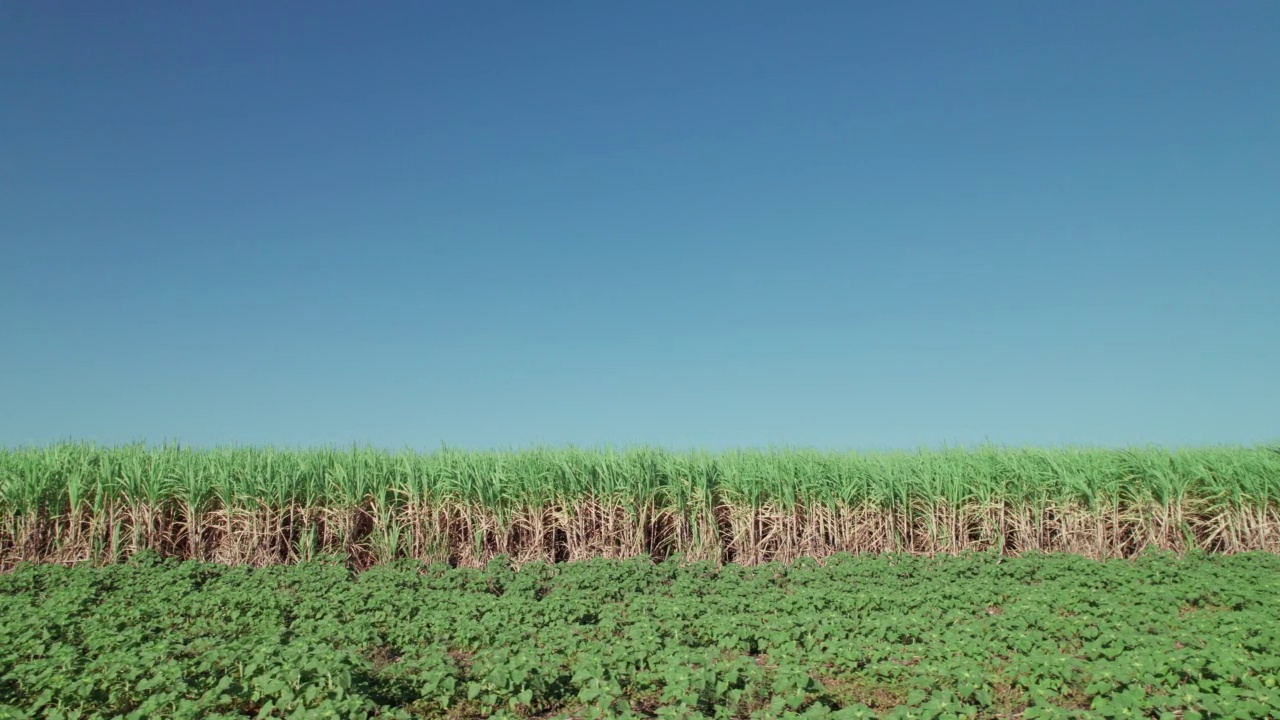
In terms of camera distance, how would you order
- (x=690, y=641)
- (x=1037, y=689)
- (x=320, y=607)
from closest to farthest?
(x=1037, y=689), (x=690, y=641), (x=320, y=607)

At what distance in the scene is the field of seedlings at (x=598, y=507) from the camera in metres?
14.0

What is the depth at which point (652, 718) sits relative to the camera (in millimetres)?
6008

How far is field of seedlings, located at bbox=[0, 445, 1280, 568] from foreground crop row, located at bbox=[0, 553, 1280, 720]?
6.35 feet

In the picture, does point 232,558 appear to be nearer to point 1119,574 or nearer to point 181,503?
point 181,503

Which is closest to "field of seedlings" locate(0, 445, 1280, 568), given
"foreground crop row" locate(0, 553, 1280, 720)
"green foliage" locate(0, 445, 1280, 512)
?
"green foliage" locate(0, 445, 1280, 512)

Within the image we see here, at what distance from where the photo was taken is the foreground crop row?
588 centimetres

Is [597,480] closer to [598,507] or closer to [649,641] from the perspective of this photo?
[598,507]

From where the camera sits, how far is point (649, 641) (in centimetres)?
720

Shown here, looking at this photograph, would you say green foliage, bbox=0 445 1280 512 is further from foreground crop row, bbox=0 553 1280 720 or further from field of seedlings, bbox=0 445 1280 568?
foreground crop row, bbox=0 553 1280 720

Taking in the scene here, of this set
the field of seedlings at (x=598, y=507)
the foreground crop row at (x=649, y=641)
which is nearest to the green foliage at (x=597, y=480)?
the field of seedlings at (x=598, y=507)

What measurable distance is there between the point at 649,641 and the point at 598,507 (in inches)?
287

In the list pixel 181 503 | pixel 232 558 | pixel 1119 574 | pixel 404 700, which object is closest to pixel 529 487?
pixel 232 558

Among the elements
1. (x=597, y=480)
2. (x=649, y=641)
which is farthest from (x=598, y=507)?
(x=649, y=641)

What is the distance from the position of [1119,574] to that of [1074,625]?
11.9 feet
